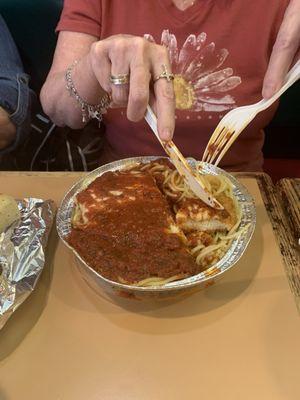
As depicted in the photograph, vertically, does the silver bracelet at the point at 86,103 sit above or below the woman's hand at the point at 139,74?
below

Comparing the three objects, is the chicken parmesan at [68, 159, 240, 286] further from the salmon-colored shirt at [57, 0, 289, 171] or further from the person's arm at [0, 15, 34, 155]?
the person's arm at [0, 15, 34, 155]

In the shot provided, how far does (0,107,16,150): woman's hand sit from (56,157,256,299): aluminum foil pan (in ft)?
1.40

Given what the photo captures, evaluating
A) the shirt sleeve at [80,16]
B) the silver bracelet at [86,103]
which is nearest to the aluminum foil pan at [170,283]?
the silver bracelet at [86,103]

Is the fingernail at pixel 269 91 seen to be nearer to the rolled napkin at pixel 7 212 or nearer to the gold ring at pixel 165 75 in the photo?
the gold ring at pixel 165 75

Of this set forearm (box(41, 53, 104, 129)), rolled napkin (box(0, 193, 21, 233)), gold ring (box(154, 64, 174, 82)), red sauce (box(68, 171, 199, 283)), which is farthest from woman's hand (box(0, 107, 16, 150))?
gold ring (box(154, 64, 174, 82))

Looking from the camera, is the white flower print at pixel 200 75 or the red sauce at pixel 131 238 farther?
the white flower print at pixel 200 75

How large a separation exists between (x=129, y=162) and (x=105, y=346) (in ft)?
1.52

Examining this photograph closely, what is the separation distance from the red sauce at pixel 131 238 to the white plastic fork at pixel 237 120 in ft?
0.57

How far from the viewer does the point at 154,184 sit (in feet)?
3.27

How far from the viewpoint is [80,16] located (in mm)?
1172

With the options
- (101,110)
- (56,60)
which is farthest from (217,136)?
(56,60)

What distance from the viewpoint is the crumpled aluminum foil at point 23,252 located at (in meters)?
0.85

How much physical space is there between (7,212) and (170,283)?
1.36ft

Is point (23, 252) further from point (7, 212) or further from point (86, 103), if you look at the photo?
point (86, 103)
